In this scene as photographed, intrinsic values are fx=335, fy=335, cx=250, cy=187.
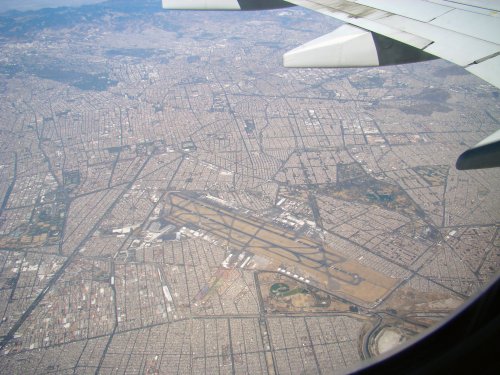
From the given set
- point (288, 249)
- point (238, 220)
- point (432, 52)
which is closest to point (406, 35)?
point (432, 52)

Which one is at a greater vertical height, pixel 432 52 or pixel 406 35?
pixel 406 35

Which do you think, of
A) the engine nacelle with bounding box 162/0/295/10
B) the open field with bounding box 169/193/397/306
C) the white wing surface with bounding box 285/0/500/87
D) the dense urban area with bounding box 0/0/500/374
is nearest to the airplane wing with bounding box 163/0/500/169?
the white wing surface with bounding box 285/0/500/87

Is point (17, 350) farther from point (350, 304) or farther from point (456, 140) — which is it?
point (456, 140)

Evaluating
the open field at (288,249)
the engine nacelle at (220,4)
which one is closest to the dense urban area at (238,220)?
the open field at (288,249)

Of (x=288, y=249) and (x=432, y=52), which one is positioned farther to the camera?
(x=288, y=249)

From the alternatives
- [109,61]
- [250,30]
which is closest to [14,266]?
[109,61]

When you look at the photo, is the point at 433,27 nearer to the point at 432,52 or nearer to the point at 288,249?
the point at 432,52

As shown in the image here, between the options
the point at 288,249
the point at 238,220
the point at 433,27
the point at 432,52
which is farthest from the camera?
the point at 238,220
